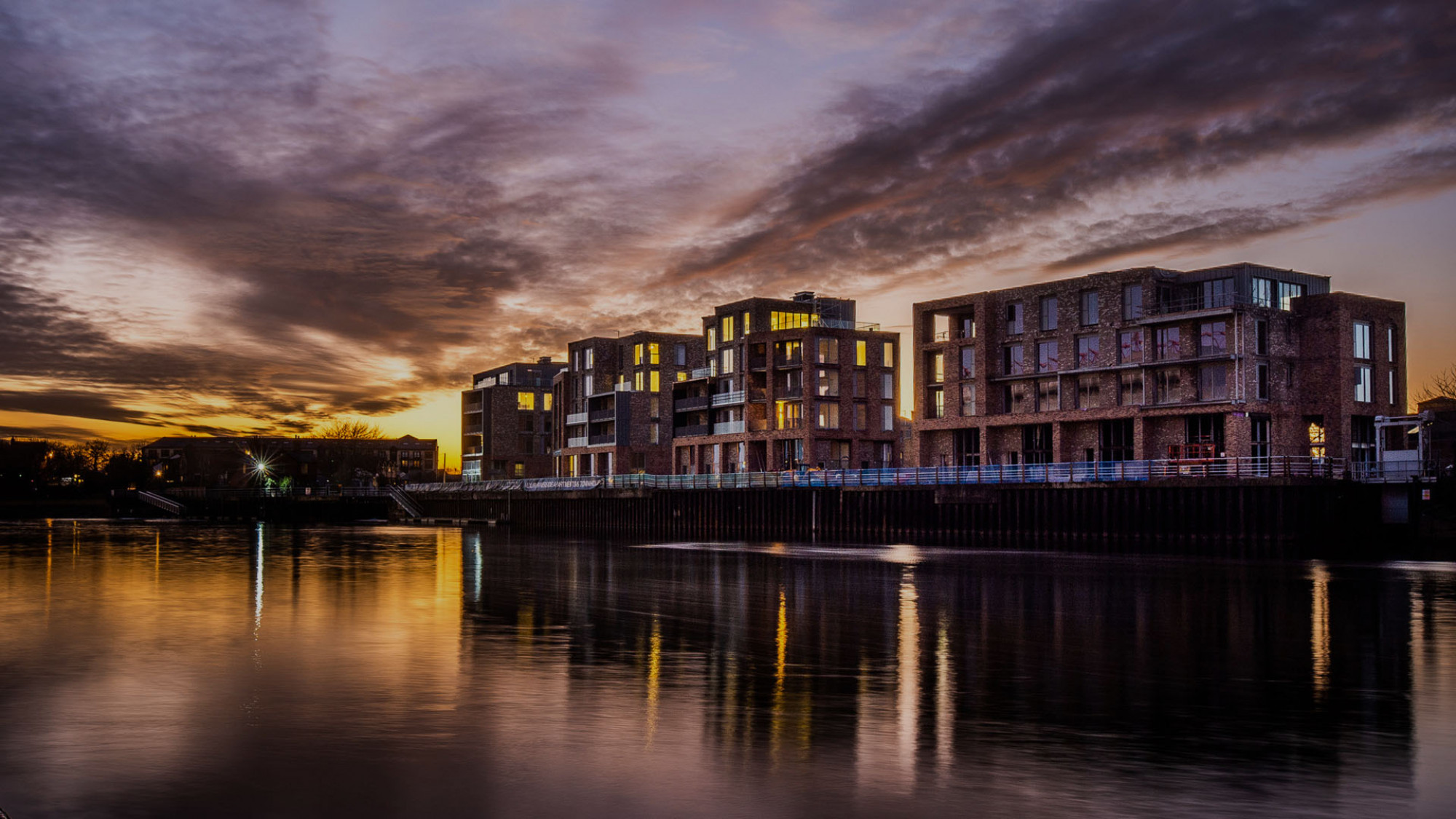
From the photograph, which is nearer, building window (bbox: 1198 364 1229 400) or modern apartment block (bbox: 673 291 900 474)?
building window (bbox: 1198 364 1229 400)

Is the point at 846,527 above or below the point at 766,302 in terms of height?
below

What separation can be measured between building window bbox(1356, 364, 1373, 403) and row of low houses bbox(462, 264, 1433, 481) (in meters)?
0.16

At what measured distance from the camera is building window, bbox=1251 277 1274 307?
245 ft

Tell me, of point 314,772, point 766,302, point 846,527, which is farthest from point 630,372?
point 314,772

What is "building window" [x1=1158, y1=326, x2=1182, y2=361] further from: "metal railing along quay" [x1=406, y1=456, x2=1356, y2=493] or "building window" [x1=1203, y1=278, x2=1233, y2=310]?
"metal railing along quay" [x1=406, y1=456, x2=1356, y2=493]

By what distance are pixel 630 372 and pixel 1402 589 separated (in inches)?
3893

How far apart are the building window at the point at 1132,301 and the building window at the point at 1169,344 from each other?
6.76ft

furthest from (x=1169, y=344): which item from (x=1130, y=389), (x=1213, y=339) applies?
(x=1130, y=389)

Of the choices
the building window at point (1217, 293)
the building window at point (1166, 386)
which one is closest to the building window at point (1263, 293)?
the building window at point (1217, 293)

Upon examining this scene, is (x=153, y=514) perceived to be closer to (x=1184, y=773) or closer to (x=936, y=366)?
(x=936, y=366)

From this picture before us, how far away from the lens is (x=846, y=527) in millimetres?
78062

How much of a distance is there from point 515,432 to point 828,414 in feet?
213

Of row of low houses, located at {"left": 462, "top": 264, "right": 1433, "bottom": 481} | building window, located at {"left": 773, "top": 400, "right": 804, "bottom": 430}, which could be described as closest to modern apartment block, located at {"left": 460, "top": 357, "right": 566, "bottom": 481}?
row of low houses, located at {"left": 462, "top": 264, "right": 1433, "bottom": 481}

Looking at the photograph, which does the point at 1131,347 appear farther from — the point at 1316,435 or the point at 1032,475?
the point at 1032,475
